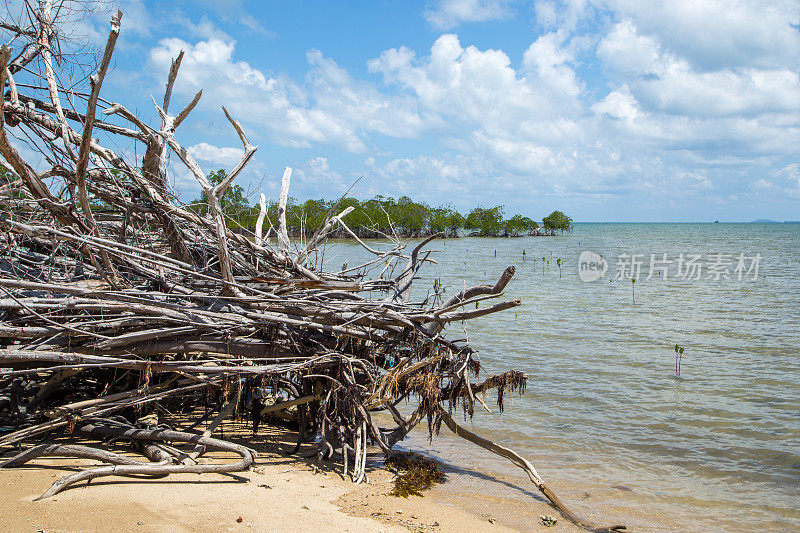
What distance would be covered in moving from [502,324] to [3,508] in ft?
33.5

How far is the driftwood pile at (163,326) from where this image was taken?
3.75m

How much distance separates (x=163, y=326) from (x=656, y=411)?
5976 millimetres

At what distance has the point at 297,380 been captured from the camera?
4734 millimetres

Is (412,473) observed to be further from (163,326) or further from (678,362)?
(678,362)

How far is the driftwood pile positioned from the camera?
3.75 meters

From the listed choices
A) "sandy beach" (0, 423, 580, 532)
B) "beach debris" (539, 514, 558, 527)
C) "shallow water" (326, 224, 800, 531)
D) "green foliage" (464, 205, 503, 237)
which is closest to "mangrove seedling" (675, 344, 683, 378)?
"shallow water" (326, 224, 800, 531)

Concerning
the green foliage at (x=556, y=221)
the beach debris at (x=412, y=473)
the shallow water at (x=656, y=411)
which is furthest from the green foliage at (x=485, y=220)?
the beach debris at (x=412, y=473)

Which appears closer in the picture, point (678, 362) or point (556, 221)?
point (678, 362)

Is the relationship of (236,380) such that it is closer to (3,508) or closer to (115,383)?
(115,383)

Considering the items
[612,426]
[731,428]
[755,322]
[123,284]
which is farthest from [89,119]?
[755,322]

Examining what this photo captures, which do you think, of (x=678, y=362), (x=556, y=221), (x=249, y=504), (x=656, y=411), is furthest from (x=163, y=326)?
(x=556, y=221)

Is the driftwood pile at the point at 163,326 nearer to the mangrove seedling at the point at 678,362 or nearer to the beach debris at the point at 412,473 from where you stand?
the beach debris at the point at 412,473

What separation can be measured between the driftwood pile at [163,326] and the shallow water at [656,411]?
1148 millimetres

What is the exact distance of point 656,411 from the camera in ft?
22.9
